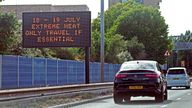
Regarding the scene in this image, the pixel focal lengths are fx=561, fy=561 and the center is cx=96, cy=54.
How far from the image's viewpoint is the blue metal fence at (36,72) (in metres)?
33.6

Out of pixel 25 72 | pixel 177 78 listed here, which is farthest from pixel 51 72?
pixel 177 78

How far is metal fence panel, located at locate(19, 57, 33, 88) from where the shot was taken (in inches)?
1405

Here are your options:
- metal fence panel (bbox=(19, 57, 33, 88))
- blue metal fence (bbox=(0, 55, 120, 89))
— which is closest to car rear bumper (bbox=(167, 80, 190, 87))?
blue metal fence (bbox=(0, 55, 120, 89))

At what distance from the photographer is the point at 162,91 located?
79.2ft

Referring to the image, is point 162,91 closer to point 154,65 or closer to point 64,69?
point 154,65

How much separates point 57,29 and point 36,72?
129 inches

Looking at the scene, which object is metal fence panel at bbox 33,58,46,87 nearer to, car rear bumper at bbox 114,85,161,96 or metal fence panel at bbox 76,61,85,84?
metal fence panel at bbox 76,61,85,84

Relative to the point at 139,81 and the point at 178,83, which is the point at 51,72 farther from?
the point at 139,81

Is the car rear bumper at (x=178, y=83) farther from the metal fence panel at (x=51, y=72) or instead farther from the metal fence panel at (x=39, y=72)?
the metal fence panel at (x=39, y=72)

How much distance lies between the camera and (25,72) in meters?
36.4

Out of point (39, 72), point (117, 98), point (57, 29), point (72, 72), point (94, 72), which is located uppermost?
point (57, 29)

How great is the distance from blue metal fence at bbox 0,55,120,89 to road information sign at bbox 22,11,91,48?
150 centimetres

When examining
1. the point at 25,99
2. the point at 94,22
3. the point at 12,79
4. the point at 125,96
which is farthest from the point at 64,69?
the point at 94,22

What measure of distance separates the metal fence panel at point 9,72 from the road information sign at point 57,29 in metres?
4.27
